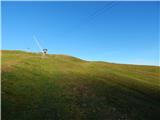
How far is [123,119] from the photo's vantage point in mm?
24984

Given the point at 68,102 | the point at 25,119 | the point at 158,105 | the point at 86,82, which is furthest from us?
the point at 86,82

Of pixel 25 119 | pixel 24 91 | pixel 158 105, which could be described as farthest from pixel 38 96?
pixel 158 105

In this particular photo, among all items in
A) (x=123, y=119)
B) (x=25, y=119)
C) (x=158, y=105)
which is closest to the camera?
(x=25, y=119)

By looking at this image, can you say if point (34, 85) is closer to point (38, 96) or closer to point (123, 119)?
point (38, 96)

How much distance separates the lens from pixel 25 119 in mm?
21281

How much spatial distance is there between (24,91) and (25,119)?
308 inches

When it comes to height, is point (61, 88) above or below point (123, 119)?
above

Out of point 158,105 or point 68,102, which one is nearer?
point 68,102

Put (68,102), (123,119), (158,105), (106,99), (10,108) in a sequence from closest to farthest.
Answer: (10,108)
(123,119)
(68,102)
(106,99)
(158,105)

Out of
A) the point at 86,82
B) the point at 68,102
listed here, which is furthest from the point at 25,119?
the point at 86,82

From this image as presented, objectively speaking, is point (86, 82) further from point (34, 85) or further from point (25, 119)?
point (25, 119)

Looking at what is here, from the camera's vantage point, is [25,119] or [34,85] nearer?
[25,119]

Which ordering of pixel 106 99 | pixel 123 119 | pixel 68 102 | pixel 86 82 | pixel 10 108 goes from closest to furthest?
1. pixel 10 108
2. pixel 123 119
3. pixel 68 102
4. pixel 106 99
5. pixel 86 82

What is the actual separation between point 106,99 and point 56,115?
31.0 feet
